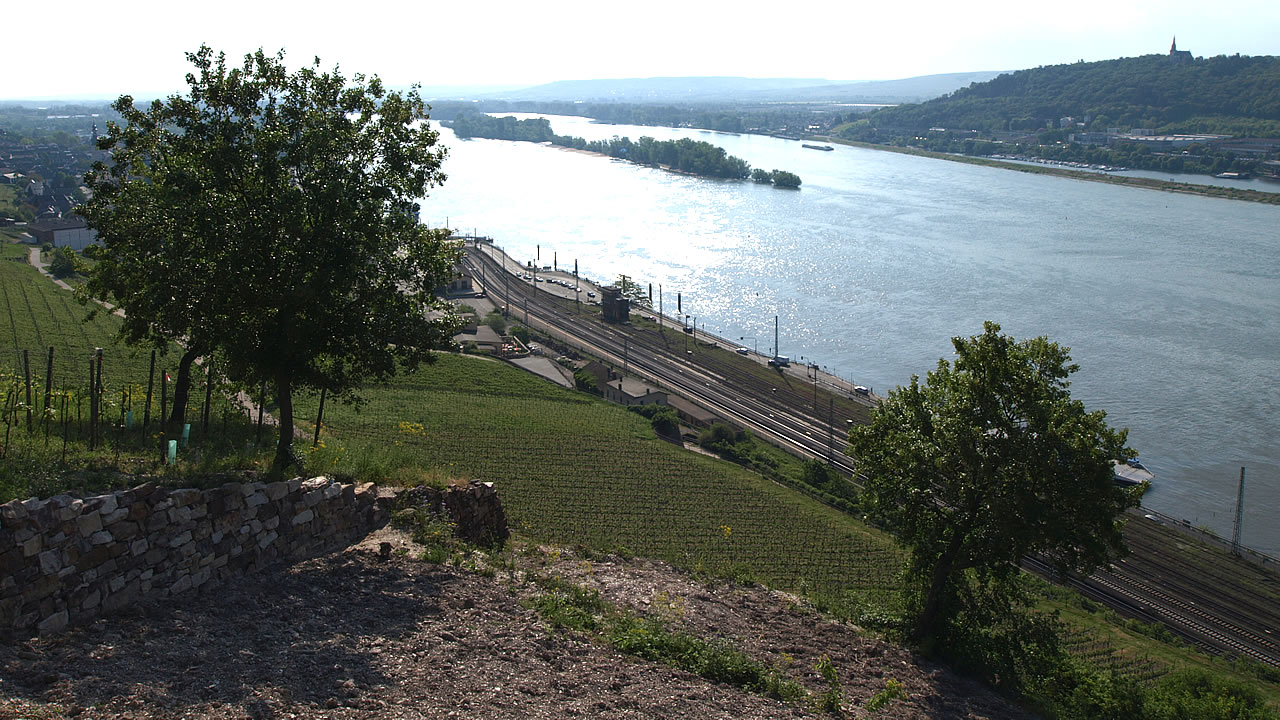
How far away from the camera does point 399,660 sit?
5441 mm

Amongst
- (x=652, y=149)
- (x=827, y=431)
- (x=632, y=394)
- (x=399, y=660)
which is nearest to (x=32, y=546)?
(x=399, y=660)

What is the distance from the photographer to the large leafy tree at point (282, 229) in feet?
23.4

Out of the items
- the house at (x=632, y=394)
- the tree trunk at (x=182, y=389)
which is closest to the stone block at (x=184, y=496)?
the tree trunk at (x=182, y=389)

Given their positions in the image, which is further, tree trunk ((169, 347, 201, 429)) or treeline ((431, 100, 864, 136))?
treeline ((431, 100, 864, 136))

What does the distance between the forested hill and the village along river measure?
91.3 ft

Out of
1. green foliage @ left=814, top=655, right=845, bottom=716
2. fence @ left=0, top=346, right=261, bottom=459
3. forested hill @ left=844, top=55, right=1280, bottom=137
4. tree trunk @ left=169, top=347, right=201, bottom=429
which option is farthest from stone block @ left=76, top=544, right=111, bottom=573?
forested hill @ left=844, top=55, right=1280, bottom=137

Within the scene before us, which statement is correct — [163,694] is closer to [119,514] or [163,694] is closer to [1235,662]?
[119,514]

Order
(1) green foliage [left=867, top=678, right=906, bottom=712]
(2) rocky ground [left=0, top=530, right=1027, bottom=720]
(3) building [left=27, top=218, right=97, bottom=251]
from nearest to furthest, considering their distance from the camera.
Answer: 1. (2) rocky ground [left=0, top=530, right=1027, bottom=720]
2. (1) green foliage [left=867, top=678, right=906, bottom=712]
3. (3) building [left=27, top=218, right=97, bottom=251]

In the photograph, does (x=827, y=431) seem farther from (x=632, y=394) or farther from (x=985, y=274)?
(x=985, y=274)

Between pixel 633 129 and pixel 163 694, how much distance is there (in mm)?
137529

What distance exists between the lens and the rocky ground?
4.68 m

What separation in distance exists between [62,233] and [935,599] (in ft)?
124

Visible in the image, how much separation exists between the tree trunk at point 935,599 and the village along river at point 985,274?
1382 centimetres

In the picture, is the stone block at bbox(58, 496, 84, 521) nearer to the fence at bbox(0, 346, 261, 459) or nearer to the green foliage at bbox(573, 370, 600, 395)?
the fence at bbox(0, 346, 261, 459)
